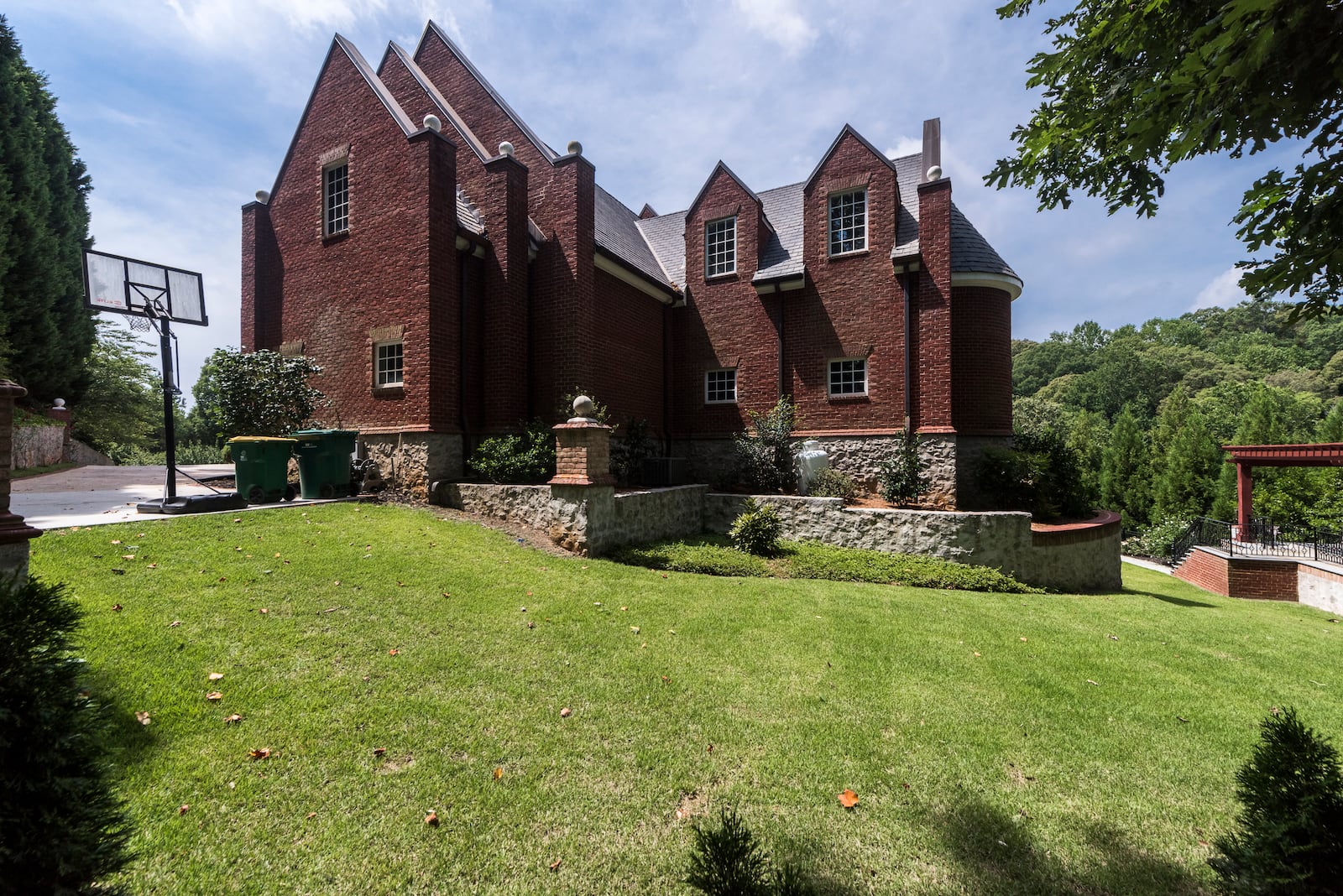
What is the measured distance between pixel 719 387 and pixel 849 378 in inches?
138

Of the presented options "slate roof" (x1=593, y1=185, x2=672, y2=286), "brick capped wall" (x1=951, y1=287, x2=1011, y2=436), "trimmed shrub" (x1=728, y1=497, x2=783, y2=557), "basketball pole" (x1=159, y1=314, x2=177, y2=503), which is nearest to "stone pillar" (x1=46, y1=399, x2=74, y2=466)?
"basketball pole" (x1=159, y1=314, x2=177, y2=503)

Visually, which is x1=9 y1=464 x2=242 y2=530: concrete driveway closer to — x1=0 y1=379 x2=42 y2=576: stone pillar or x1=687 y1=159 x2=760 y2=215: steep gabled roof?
x1=0 y1=379 x2=42 y2=576: stone pillar

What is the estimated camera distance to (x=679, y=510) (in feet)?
35.9

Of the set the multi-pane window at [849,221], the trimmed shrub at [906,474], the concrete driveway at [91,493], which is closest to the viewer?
the concrete driveway at [91,493]

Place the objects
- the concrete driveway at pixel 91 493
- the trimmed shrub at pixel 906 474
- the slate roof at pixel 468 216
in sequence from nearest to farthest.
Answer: the concrete driveway at pixel 91 493, the slate roof at pixel 468 216, the trimmed shrub at pixel 906 474

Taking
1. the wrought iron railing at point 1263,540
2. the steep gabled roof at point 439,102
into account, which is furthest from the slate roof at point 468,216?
the wrought iron railing at point 1263,540

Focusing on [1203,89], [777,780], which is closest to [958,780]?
[777,780]

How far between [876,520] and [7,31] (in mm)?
29645

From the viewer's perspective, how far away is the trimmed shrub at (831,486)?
11625 mm

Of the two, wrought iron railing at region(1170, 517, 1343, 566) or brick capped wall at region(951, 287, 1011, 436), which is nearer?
brick capped wall at region(951, 287, 1011, 436)

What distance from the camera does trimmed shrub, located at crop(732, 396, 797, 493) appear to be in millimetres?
12773

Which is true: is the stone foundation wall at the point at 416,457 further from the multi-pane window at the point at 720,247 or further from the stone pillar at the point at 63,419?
the stone pillar at the point at 63,419

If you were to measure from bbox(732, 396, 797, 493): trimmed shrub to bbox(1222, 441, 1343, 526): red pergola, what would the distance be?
14.3m

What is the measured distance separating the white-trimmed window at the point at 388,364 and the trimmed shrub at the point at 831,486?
9234mm
